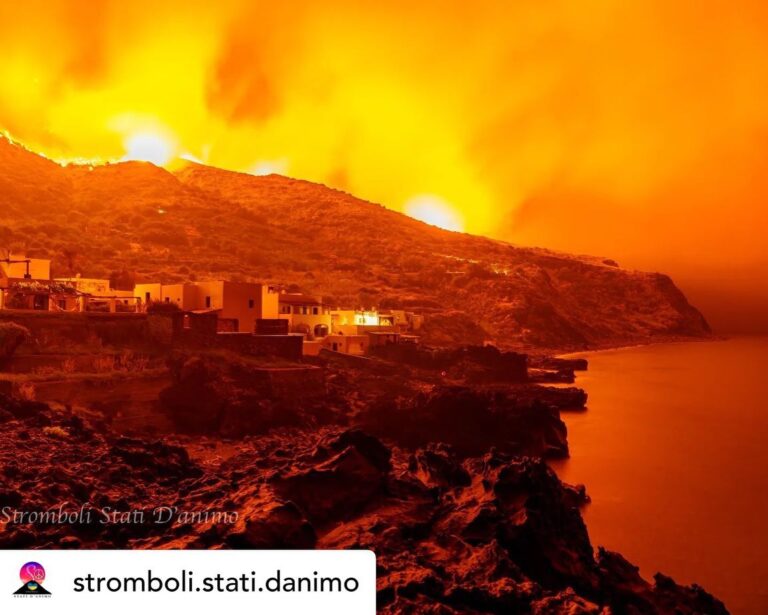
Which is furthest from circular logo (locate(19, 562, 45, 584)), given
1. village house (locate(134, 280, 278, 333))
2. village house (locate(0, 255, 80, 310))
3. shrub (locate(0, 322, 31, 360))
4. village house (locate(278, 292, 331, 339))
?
village house (locate(278, 292, 331, 339))

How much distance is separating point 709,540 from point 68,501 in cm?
1331

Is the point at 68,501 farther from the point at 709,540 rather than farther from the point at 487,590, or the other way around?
the point at 709,540

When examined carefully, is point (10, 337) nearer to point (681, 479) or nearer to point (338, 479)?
point (338, 479)

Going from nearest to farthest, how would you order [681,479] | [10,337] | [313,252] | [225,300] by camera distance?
1. [10,337]
2. [681,479]
3. [225,300]
4. [313,252]

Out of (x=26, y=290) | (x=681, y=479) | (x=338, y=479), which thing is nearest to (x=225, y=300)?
(x=26, y=290)

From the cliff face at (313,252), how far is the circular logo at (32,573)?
3414 centimetres

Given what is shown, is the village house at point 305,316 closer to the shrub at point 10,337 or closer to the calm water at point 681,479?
the calm water at point 681,479

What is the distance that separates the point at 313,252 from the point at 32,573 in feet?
223

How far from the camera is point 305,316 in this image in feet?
109

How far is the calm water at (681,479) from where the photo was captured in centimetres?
1254

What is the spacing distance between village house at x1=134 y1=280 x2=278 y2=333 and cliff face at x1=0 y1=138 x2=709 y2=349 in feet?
42.8

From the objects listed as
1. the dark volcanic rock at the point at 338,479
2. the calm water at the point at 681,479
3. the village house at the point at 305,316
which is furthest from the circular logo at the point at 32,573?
the village house at the point at 305,316

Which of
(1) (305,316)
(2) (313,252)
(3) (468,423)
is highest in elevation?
(2) (313,252)

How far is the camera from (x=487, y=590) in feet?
19.4
